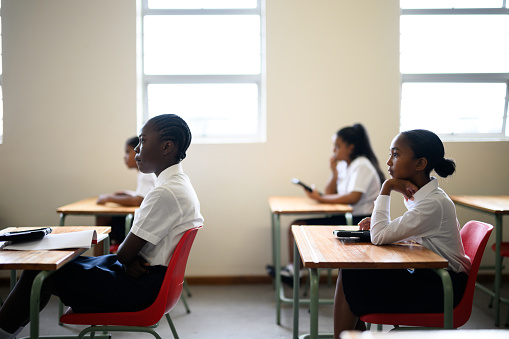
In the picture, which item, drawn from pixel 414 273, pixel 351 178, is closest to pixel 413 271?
pixel 414 273

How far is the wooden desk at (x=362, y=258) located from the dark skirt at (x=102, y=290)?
0.58 meters

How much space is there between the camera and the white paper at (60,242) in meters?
1.69

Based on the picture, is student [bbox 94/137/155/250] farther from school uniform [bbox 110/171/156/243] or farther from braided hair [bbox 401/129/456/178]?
braided hair [bbox 401/129/456/178]

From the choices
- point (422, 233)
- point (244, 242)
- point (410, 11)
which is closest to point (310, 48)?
point (410, 11)

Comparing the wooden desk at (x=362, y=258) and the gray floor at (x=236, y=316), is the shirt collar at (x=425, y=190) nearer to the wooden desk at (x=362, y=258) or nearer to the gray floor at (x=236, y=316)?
the wooden desk at (x=362, y=258)

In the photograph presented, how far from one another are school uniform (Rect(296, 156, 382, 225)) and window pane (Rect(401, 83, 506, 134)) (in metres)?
1.03

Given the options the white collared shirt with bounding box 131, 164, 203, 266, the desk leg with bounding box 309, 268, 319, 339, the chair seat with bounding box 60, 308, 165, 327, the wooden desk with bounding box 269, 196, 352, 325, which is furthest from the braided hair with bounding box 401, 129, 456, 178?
the chair seat with bounding box 60, 308, 165, 327

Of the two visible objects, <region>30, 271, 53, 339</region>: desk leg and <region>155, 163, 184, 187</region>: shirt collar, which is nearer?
<region>30, 271, 53, 339</region>: desk leg

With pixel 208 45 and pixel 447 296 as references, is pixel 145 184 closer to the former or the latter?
pixel 208 45

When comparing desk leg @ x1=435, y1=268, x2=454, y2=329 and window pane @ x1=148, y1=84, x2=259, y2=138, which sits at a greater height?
window pane @ x1=148, y1=84, x2=259, y2=138

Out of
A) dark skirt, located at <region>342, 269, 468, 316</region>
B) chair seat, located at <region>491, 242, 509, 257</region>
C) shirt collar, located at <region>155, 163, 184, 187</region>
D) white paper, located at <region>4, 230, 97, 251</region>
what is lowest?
chair seat, located at <region>491, 242, 509, 257</region>

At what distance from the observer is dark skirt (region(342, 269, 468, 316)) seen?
1736mm

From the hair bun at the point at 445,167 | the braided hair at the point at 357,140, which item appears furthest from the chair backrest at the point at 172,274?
the braided hair at the point at 357,140

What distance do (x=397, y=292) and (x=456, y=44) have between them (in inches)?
117
